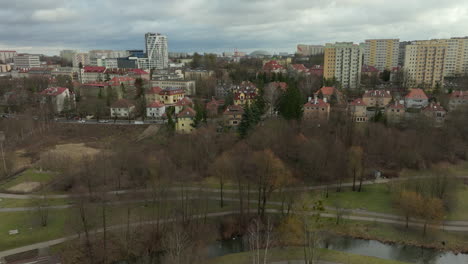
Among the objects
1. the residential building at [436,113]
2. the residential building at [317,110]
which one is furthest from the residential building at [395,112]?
the residential building at [317,110]

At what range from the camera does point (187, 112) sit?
40.2m

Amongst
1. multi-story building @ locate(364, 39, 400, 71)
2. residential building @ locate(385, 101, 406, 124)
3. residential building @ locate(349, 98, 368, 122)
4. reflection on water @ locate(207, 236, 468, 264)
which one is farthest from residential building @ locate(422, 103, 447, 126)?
multi-story building @ locate(364, 39, 400, 71)

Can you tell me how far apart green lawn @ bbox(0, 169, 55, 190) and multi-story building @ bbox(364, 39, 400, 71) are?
79317mm

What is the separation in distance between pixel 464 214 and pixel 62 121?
A: 159 feet

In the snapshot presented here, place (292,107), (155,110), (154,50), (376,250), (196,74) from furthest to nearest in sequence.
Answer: (154,50)
(196,74)
(155,110)
(292,107)
(376,250)

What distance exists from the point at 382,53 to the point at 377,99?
43.7 meters

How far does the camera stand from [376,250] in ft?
66.2

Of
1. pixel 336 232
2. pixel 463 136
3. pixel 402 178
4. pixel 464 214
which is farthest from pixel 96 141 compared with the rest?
pixel 463 136

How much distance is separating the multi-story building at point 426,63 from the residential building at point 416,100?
16.0 m

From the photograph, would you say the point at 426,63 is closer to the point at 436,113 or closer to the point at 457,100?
the point at 457,100

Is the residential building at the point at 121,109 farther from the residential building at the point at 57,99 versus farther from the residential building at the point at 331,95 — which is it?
the residential building at the point at 331,95

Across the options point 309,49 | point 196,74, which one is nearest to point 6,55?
point 196,74

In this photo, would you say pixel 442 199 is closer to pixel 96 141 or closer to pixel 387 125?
pixel 387 125

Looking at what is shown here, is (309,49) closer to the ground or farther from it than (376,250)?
farther from it
